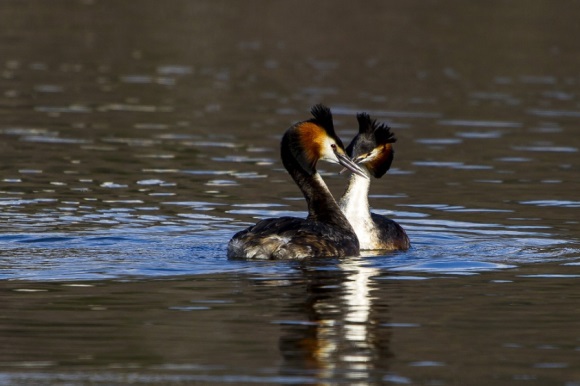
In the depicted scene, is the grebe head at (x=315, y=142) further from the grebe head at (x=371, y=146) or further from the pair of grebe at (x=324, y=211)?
the grebe head at (x=371, y=146)

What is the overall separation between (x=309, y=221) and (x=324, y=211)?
0.46 metres

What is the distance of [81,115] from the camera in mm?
23281

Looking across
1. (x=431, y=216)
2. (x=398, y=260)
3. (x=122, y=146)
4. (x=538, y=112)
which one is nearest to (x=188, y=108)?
(x=122, y=146)

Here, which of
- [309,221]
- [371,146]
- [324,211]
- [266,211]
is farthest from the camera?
[266,211]

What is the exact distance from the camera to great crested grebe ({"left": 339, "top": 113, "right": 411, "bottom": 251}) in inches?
523

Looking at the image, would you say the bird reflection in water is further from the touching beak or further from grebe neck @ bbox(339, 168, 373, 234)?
grebe neck @ bbox(339, 168, 373, 234)

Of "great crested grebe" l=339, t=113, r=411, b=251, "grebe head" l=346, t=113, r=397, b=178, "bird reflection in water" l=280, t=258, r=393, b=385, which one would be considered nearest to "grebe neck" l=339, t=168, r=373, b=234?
"great crested grebe" l=339, t=113, r=411, b=251

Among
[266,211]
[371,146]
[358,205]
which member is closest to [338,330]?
[358,205]

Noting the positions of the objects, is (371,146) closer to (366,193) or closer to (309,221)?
(366,193)

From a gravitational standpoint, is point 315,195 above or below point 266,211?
above

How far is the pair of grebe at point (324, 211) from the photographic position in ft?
40.2

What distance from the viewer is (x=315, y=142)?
12977 millimetres

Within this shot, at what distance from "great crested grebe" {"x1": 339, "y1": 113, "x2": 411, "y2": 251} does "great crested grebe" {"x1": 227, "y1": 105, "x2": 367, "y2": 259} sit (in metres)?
0.33

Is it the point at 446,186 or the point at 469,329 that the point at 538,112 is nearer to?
the point at 446,186
